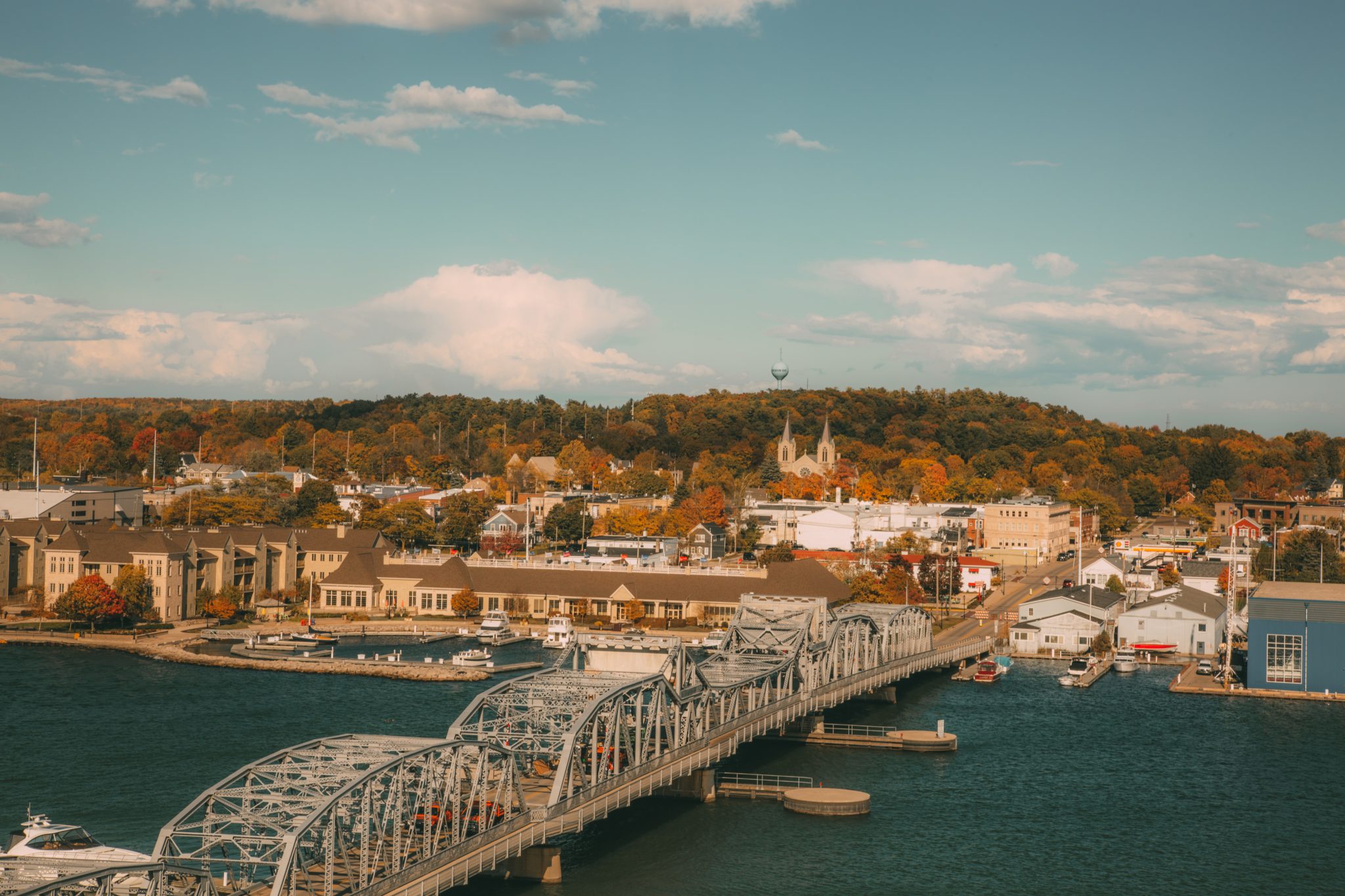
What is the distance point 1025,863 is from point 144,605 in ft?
144

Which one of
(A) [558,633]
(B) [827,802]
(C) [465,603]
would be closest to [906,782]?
(B) [827,802]

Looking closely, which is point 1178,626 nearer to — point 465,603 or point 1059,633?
point 1059,633

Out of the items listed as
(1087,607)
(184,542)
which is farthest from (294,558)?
(1087,607)

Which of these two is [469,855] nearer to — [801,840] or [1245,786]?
[801,840]

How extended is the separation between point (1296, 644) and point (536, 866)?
32665 mm

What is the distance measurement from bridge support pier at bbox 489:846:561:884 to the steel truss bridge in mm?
850

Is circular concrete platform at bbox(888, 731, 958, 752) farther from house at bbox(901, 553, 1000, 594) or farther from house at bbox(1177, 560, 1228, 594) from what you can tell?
house at bbox(901, 553, 1000, 594)

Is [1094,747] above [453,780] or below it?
below

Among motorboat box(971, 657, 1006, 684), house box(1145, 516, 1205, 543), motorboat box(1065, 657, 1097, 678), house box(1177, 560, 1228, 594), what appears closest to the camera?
motorboat box(1065, 657, 1097, 678)

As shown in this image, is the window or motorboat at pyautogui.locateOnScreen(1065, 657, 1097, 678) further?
motorboat at pyautogui.locateOnScreen(1065, 657, 1097, 678)

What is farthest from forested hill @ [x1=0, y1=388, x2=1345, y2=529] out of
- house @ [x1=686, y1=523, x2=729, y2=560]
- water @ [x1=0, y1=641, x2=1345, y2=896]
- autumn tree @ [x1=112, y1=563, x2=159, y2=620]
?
water @ [x1=0, y1=641, x2=1345, y2=896]

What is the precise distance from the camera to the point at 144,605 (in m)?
58.0

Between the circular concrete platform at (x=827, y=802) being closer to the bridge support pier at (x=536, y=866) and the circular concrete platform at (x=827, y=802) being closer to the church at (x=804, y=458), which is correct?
the bridge support pier at (x=536, y=866)

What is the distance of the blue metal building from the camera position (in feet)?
148
